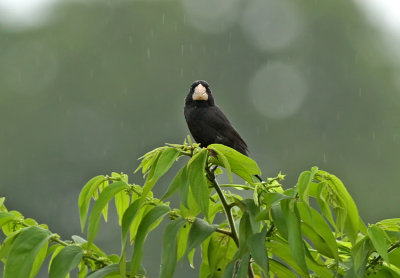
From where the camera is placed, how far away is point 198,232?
181 cm

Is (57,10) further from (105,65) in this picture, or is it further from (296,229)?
(296,229)

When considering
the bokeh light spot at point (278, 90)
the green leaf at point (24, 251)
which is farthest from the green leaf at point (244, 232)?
the bokeh light spot at point (278, 90)

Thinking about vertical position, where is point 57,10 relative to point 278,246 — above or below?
above

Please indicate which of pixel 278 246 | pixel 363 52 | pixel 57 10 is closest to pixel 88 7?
pixel 57 10

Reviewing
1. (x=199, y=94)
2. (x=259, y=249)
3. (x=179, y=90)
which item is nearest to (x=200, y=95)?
(x=199, y=94)

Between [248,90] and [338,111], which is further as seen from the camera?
[248,90]

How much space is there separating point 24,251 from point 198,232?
1.08ft

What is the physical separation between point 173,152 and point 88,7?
3307cm

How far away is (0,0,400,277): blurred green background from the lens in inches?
917

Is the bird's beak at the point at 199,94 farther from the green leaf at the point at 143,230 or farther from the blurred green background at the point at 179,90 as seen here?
the blurred green background at the point at 179,90

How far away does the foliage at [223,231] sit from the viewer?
1.74m

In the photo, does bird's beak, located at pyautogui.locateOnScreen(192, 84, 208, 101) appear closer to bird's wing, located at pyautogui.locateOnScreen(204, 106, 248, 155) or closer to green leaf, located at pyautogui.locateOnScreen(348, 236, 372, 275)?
bird's wing, located at pyautogui.locateOnScreen(204, 106, 248, 155)

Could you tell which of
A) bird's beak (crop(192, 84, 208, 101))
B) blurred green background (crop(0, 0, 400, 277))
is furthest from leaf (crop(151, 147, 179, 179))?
blurred green background (crop(0, 0, 400, 277))

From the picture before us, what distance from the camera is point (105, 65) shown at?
30844 millimetres
